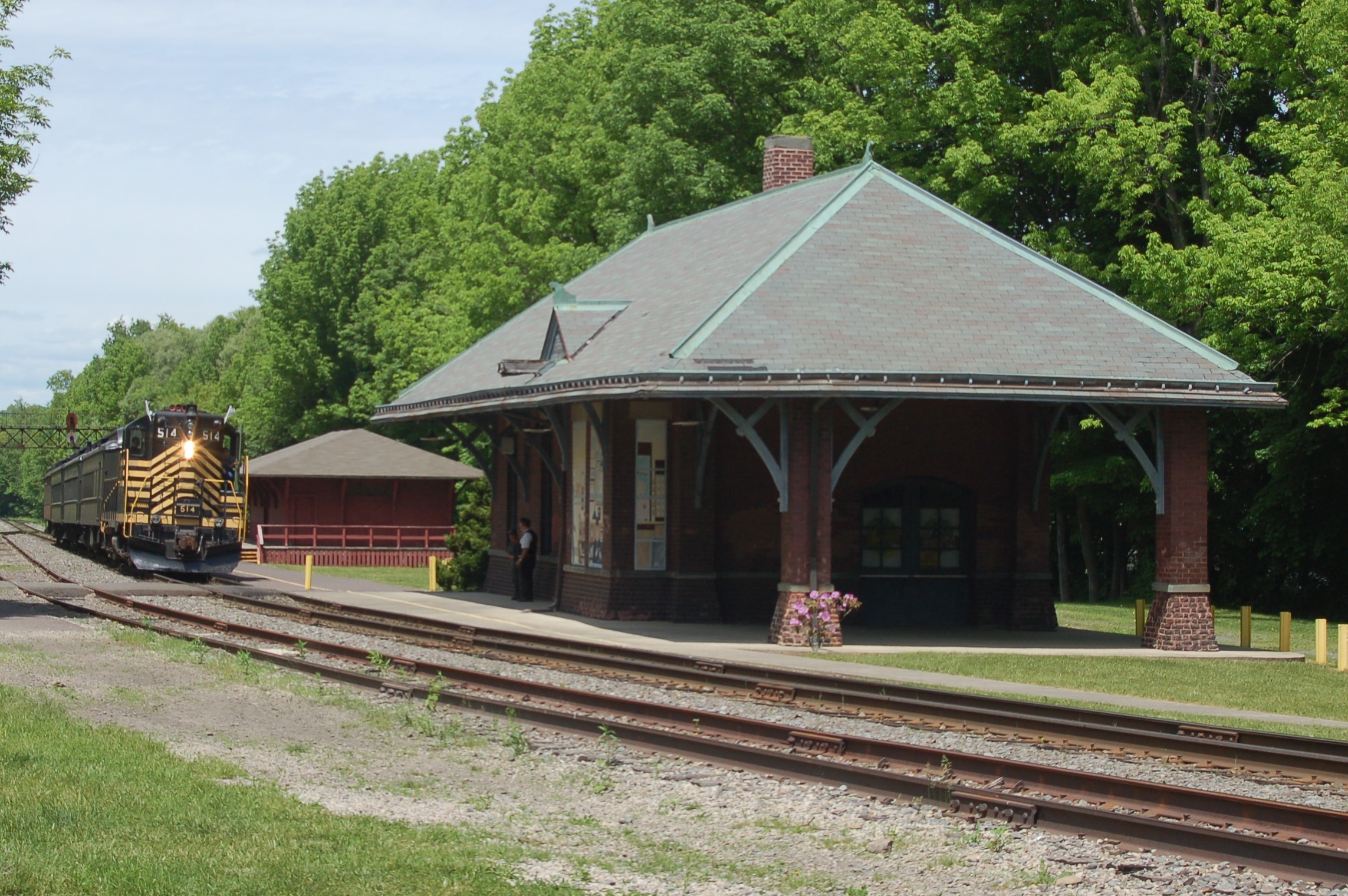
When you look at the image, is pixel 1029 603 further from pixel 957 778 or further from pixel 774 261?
pixel 957 778

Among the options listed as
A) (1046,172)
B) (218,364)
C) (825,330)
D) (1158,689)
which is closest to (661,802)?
(1158,689)

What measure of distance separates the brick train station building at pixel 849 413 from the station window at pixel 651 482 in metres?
0.04

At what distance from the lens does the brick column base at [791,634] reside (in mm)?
21406

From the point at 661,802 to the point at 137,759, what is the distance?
3.68 metres

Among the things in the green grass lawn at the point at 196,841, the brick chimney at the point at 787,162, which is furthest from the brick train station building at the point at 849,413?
the green grass lawn at the point at 196,841

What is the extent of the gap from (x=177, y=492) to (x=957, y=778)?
24378 millimetres

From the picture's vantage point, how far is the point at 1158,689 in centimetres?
1741

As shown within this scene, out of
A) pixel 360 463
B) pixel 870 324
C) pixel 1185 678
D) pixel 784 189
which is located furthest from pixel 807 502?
pixel 360 463

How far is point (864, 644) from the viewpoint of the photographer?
22172 mm

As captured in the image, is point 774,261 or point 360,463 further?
point 360,463

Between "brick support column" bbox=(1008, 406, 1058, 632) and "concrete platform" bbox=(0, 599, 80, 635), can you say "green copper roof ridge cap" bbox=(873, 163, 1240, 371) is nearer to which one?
"brick support column" bbox=(1008, 406, 1058, 632)

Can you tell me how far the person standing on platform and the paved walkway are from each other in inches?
15.5

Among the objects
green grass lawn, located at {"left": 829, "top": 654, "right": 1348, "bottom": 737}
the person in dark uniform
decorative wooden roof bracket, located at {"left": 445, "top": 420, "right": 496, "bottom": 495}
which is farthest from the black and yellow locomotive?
green grass lawn, located at {"left": 829, "top": 654, "right": 1348, "bottom": 737}

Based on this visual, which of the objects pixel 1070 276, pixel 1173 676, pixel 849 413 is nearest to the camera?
pixel 1173 676
